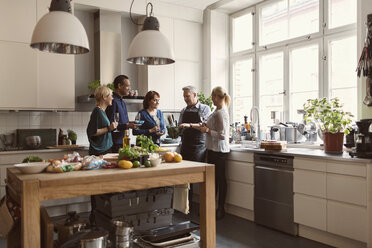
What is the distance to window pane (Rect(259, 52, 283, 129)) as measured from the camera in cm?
516

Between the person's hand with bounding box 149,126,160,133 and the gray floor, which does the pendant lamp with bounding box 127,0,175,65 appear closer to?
the person's hand with bounding box 149,126,160,133

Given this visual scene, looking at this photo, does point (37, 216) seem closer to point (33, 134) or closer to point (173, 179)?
point (173, 179)

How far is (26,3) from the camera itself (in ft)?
14.7

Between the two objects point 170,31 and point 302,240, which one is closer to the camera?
point 302,240

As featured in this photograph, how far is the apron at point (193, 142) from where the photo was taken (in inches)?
178

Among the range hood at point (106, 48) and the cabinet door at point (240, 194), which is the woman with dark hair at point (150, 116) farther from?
the cabinet door at point (240, 194)

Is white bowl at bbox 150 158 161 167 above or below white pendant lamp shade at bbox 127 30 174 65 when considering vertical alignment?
below

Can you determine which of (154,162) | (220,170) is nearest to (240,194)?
(220,170)

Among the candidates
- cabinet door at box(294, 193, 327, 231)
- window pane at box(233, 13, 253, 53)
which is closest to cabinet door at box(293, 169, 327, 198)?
cabinet door at box(294, 193, 327, 231)

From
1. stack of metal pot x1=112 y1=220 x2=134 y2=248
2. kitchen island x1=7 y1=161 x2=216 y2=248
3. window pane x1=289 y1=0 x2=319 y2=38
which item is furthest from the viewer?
window pane x1=289 y1=0 x2=319 y2=38

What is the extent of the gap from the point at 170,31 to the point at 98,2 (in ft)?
3.96

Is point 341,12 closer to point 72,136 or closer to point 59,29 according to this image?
point 59,29

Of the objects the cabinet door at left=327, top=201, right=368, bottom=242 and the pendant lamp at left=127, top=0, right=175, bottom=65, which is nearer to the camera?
the pendant lamp at left=127, top=0, right=175, bottom=65

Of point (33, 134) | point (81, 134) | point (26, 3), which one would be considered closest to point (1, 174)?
point (33, 134)
